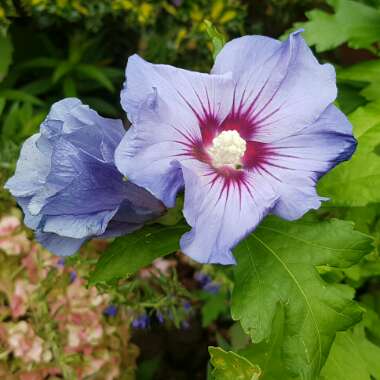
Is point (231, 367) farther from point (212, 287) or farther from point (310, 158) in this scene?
point (212, 287)

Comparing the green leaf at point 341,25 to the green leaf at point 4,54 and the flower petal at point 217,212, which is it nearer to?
the flower petal at point 217,212

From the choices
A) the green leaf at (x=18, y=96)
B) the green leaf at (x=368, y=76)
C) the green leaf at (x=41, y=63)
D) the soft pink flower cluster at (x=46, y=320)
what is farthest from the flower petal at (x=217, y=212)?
the green leaf at (x=41, y=63)

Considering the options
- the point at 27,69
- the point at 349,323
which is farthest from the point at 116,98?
the point at 349,323

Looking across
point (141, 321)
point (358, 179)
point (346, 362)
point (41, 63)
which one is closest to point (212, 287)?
point (141, 321)

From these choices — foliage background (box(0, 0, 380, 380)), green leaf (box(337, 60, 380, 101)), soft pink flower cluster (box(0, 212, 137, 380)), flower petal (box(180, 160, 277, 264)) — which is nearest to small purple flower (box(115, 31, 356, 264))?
flower petal (box(180, 160, 277, 264))

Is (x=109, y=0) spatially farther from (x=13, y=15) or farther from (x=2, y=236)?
(x=2, y=236)

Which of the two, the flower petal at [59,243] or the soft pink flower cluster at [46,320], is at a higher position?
the flower petal at [59,243]

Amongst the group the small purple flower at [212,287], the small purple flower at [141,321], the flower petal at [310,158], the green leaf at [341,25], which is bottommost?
the small purple flower at [212,287]
